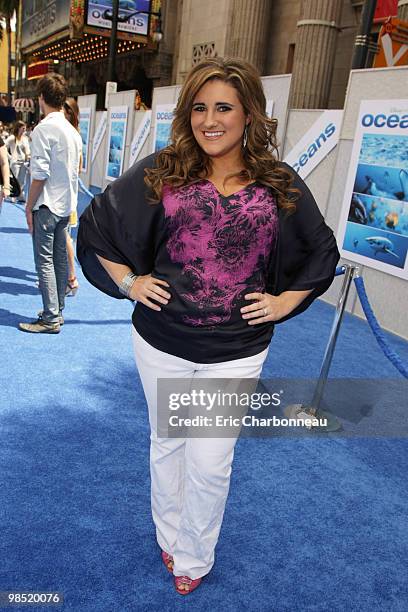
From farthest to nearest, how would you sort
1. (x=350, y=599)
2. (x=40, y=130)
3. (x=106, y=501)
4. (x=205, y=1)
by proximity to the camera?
Answer: 1. (x=205, y=1)
2. (x=40, y=130)
3. (x=106, y=501)
4. (x=350, y=599)

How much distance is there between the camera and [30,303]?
19.0 feet

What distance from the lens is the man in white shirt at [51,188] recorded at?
14.6 ft

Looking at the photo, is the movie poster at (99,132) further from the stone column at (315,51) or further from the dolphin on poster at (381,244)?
the dolphin on poster at (381,244)

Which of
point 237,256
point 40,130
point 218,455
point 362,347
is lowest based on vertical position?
point 362,347

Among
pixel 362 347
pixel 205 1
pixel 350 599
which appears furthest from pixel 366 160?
pixel 205 1

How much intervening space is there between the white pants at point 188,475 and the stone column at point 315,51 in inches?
582

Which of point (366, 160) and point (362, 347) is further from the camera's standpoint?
point (366, 160)

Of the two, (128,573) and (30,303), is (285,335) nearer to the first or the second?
(30,303)

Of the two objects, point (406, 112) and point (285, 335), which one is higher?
point (406, 112)

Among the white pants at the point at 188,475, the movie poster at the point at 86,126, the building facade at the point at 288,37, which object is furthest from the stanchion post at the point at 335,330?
the movie poster at the point at 86,126

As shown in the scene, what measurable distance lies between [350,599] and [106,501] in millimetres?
1253

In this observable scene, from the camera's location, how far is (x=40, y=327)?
16.4ft

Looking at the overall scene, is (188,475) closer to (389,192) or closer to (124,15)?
(389,192)

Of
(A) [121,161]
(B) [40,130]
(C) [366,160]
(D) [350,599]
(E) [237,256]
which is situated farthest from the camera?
(A) [121,161]
